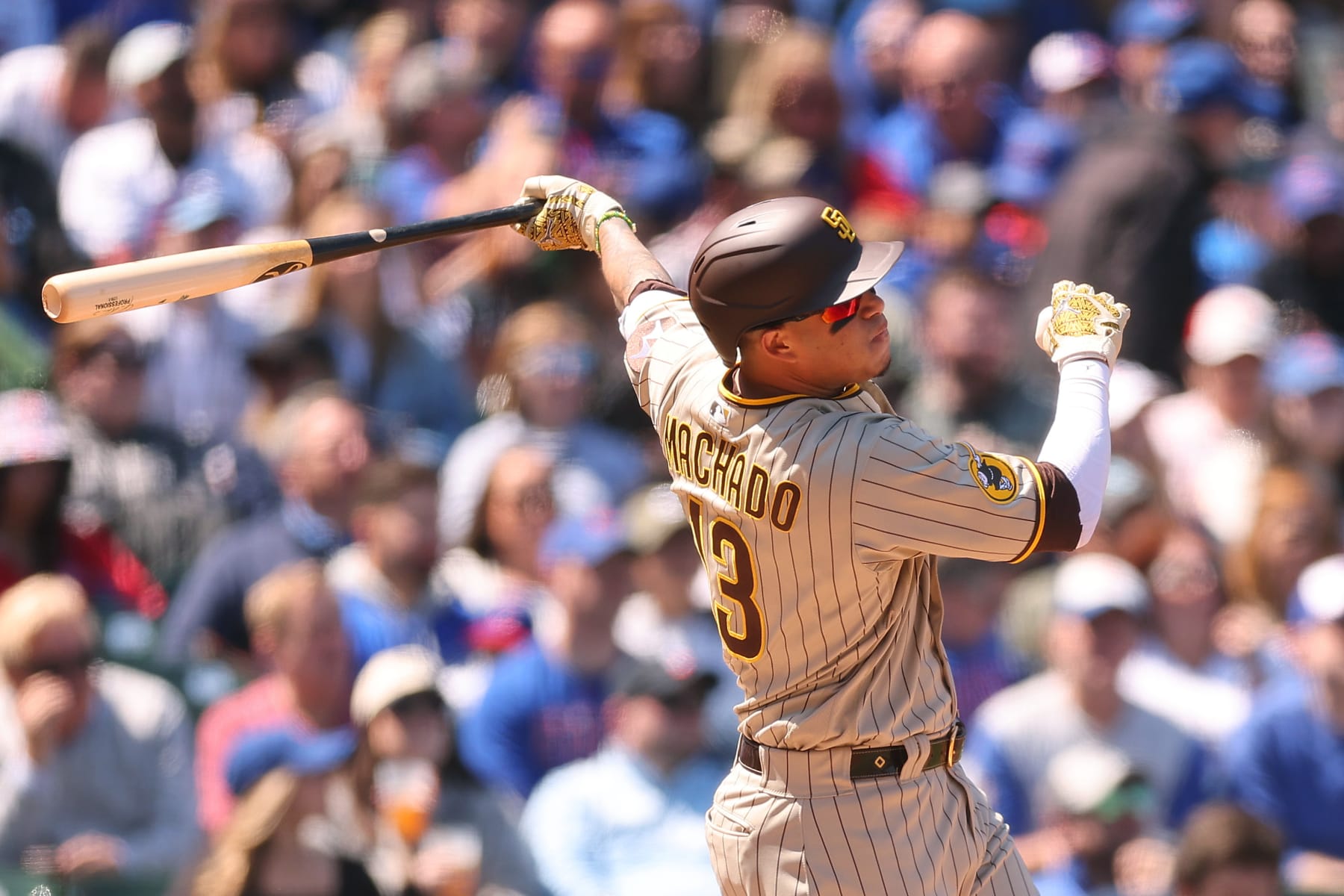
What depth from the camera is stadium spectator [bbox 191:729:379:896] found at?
16.0 ft

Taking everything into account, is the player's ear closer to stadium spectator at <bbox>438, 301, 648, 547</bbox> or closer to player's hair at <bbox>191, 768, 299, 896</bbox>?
player's hair at <bbox>191, 768, 299, 896</bbox>

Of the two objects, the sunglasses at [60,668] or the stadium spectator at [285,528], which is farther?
the stadium spectator at [285,528]

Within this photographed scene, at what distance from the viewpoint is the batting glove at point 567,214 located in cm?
368

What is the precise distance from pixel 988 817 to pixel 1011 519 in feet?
2.04

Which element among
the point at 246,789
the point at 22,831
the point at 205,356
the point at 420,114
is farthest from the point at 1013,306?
the point at 22,831

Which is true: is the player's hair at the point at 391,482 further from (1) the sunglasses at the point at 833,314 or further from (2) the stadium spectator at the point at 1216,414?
(1) the sunglasses at the point at 833,314

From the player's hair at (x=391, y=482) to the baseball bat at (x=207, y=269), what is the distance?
2.17 meters

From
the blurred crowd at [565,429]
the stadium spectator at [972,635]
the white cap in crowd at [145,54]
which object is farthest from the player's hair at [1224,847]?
the white cap in crowd at [145,54]

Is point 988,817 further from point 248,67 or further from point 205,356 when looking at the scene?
point 248,67

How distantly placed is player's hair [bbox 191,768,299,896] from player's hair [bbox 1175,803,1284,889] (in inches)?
93.9

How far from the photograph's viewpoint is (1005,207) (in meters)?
7.32

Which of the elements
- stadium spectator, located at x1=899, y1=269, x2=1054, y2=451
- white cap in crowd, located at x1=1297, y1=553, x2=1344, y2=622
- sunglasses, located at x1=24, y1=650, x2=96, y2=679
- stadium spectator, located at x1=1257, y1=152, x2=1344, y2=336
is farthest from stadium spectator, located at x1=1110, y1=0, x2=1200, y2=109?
sunglasses, located at x1=24, y1=650, x2=96, y2=679

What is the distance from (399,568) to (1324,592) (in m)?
2.83

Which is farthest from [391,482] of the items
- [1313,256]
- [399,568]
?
[1313,256]
